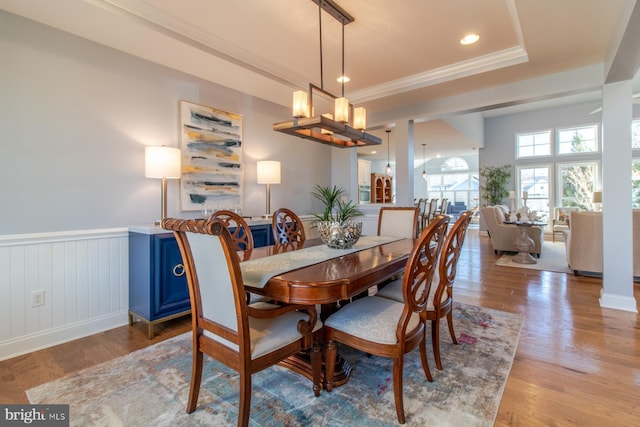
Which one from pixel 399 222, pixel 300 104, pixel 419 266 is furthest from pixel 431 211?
pixel 419 266

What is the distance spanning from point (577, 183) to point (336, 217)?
23.4ft

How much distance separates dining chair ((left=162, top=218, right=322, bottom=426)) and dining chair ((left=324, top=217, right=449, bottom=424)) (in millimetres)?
128

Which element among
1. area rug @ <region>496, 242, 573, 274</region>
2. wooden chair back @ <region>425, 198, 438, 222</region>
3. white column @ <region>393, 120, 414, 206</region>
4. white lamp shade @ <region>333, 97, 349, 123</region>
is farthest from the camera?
wooden chair back @ <region>425, 198, 438, 222</region>

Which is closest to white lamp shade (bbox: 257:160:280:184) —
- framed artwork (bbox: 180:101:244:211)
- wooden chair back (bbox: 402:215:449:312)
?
framed artwork (bbox: 180:101:244:211)

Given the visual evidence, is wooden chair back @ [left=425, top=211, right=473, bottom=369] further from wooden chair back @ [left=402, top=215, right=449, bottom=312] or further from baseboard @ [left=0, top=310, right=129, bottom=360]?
baseboard @ [left=0, top=310, right=129, bottom=360]

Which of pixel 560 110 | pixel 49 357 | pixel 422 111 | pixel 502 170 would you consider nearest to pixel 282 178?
pixel 422 111

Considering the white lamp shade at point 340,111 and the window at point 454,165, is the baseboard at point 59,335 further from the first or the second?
the window at point 454,165

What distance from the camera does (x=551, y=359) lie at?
81.7 inches

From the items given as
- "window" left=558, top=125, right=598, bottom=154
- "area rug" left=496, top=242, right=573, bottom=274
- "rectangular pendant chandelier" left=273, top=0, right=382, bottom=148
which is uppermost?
"window" left=558, top=125, right=598, bottom=154

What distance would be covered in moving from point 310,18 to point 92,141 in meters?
2.07

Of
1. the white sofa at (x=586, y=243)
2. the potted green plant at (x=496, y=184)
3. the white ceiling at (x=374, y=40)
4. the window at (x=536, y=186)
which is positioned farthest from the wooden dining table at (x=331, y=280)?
the window at (x=536, y=186)

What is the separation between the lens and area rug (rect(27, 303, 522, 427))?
1520 millimetres

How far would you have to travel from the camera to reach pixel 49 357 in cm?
Answer: 217

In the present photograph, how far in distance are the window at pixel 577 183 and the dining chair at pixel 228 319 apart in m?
9.00
